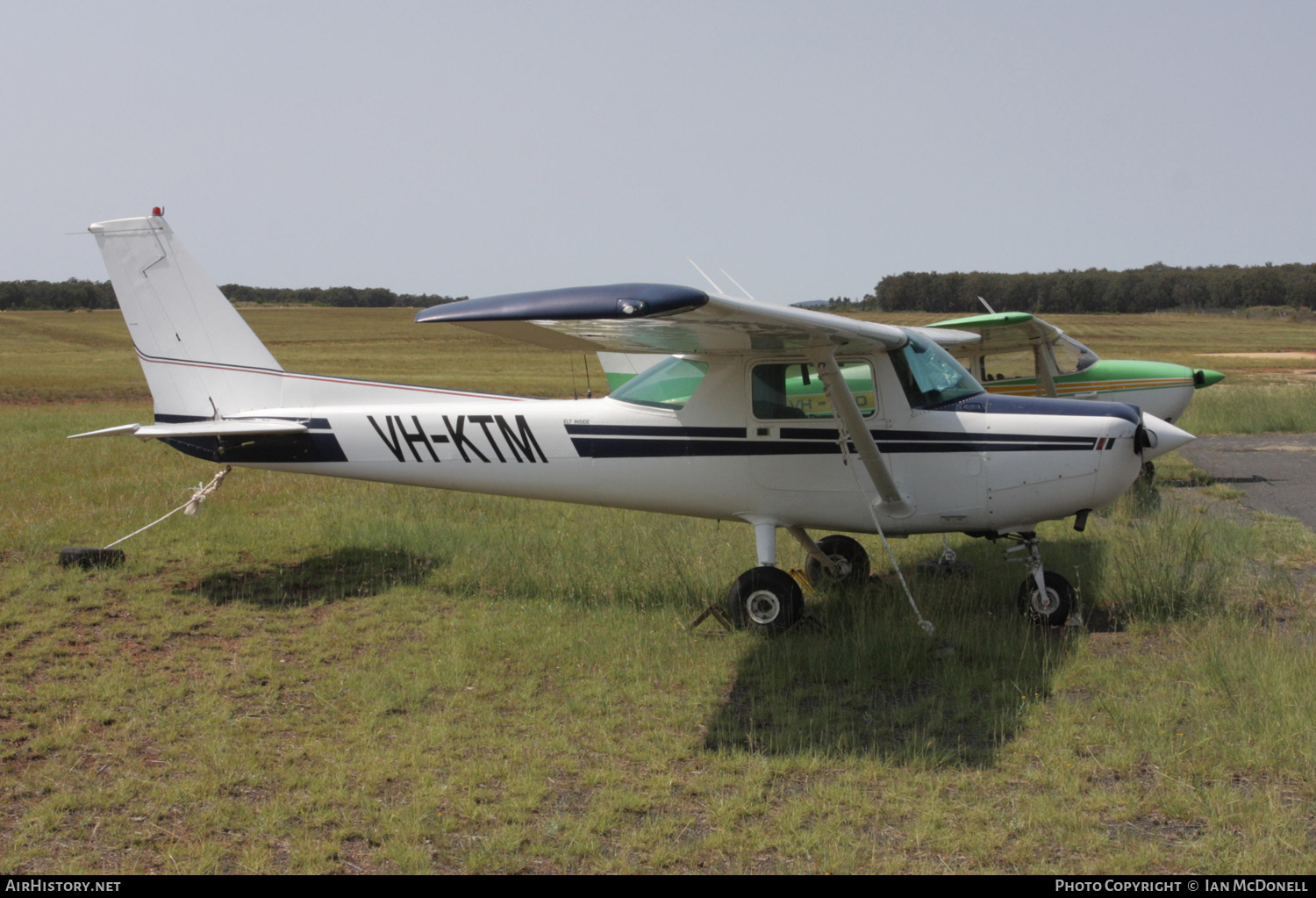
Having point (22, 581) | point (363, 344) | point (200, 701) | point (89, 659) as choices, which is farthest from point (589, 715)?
point (363, 344)

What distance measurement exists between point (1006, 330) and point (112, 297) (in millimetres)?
120288

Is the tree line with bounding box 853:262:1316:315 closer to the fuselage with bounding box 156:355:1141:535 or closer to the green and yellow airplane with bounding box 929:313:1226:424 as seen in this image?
the green and yellow airplane with bounding box 929:313:1226:424

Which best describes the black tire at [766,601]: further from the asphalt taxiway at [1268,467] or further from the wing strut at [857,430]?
the asphalt taxiway at [1268,467]

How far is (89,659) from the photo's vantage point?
620cm

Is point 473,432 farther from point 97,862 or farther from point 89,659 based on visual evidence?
point 97,862

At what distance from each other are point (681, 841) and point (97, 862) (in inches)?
92.3

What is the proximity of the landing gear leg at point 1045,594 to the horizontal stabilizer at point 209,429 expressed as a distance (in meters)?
5.75

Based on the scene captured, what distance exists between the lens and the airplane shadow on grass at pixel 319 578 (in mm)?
7723

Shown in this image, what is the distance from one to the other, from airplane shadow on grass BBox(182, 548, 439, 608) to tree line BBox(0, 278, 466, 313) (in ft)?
255

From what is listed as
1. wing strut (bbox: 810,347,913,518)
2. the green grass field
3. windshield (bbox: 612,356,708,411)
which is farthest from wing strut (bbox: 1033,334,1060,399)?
windshield (bbox: 612,356,708,411)

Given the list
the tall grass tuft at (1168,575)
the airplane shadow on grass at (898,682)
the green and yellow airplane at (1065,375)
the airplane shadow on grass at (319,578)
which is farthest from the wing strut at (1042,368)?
the airplane shadow on grass at (319,578)

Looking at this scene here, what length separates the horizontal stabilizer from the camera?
299 inches

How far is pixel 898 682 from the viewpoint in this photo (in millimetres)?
5664

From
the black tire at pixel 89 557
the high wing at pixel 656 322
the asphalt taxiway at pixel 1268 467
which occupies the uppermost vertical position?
the high wing at pixel 656 322
